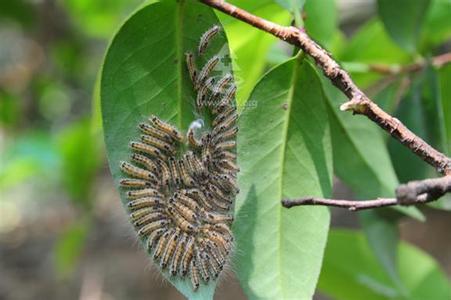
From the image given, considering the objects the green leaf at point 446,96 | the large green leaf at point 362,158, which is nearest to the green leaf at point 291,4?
the large green leaf at point 362,158

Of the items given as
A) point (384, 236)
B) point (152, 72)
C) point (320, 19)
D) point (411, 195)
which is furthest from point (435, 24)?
point (411, 195)

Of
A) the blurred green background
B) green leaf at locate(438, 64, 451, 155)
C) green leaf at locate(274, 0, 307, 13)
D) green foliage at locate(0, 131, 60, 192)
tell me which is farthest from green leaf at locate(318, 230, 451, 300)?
green foliage at locate(0, 131, 60, 192)

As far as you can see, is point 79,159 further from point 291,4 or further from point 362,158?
point 291,4

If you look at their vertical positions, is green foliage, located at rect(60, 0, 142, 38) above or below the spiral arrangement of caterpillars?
above

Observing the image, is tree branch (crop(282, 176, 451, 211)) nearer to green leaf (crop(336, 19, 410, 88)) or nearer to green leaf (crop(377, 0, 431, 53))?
green leaf (crop(377, 0, 431, 53))

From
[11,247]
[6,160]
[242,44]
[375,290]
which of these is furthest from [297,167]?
[11,247]
